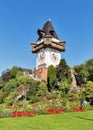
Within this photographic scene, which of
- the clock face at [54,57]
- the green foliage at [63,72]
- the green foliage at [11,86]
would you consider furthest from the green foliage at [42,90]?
the clock face at [54,57]

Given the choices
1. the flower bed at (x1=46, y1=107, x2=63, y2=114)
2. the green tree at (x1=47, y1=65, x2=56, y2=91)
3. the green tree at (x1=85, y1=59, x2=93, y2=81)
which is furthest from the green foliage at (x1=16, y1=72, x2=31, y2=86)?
the flower bed at (x1=46, y1=107, x2=63, y2=114)

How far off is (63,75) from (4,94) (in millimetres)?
10999

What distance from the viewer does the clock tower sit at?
212 ft

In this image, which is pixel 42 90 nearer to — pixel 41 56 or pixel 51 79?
pixel 51 79

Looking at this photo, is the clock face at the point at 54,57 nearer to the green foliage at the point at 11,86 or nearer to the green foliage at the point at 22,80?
the green foliage at the point at 22,80

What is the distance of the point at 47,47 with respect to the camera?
65000 millimetres

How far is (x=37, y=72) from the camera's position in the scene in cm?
5794

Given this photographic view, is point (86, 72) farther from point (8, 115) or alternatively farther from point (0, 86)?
point (8, 115)

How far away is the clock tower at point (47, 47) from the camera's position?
64750 mm

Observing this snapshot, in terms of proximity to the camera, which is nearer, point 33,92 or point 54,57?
point 33,92

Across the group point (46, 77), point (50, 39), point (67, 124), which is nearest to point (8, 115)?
point (67, 124)

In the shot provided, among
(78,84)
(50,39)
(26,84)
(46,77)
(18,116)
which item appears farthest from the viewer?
(50,39)

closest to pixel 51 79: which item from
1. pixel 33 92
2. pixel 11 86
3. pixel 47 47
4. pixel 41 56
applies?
pixel 33 92

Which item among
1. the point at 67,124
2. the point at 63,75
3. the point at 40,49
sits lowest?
the point at 67,124
